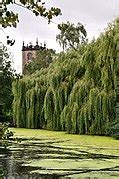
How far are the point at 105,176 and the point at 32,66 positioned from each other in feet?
115

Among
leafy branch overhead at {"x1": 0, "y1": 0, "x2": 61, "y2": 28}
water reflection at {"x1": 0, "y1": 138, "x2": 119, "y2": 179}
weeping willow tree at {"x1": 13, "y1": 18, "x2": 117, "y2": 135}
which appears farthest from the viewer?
weeping willow tree at {"x1": 13, "y1": 18, "x2": 117, "y2": 135}

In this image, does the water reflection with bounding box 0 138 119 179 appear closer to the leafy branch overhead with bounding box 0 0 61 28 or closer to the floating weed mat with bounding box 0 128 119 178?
the floating weed mat with bounding box 0 128 119 178

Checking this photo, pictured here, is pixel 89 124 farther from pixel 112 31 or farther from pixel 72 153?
pixel 72 153

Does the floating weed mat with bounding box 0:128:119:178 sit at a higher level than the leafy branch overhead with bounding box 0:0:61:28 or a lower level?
lower

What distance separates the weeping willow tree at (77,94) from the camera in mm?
15234

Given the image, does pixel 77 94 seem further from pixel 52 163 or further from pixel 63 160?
pixel 52 163

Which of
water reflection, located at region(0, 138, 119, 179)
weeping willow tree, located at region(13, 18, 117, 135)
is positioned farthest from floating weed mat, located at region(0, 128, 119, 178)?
weeping willow tree, located at region(13, 18, 117, 135)

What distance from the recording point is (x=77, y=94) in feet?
52.6

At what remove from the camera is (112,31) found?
50.6 ft

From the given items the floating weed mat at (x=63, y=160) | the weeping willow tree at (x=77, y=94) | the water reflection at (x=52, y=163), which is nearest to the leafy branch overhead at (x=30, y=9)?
the water reflection at (x=52, y=163)

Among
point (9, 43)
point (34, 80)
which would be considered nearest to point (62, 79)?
point (34, 80)

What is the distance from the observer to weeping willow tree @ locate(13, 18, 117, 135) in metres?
15.2

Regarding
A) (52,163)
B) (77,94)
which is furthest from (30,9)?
(77,94)

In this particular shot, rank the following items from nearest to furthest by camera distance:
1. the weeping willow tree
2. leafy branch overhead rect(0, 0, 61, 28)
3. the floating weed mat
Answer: leafy branch overhead rect(0, 0, 61, 28) < the floating weed mat < the weeping willow tree
